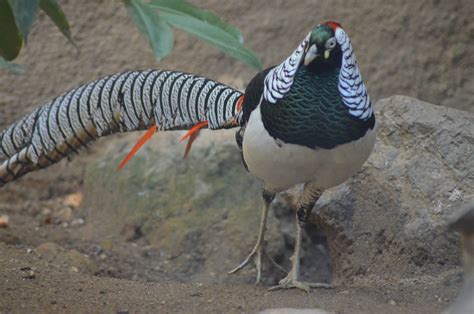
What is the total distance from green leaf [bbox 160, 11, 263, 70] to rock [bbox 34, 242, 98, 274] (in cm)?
210

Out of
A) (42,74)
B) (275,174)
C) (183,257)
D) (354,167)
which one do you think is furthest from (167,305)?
(42,74)

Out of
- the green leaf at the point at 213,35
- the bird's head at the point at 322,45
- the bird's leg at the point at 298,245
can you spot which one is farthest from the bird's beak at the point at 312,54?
the green leaf at the point at 213,35

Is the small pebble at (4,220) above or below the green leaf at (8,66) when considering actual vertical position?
below

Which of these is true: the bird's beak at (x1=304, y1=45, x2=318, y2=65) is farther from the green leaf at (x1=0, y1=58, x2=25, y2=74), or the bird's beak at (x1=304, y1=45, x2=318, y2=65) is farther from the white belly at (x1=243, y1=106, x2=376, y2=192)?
the green leaf at (x1=0, y1=58, x2=25, y2=74)

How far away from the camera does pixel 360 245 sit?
13.9 ft

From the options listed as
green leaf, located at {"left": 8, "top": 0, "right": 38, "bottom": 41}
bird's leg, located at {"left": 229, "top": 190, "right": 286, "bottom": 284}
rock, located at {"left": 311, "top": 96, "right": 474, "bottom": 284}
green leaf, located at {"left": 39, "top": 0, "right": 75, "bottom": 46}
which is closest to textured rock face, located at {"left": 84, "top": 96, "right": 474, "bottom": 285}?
rock, located at {"left": 311, "top": 96, "right": 474, "bottom": 284}

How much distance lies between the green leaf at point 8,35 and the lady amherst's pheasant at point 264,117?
1.16 metres

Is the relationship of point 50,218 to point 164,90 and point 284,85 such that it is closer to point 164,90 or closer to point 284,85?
point 164,90

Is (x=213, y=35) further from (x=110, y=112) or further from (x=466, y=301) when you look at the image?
(x=110, y=112)

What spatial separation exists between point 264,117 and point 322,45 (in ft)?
1.27

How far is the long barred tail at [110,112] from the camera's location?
13.5ft

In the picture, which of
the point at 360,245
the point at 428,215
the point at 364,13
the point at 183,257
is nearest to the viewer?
the point at 428,215

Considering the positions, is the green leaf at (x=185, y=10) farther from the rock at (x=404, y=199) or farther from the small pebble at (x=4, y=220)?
the small pebble at (x=4, y=220)

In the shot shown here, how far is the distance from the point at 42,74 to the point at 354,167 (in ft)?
8.82
